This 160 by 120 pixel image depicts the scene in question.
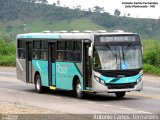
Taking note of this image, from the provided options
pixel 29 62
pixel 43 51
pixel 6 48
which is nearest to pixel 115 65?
pixel 43 51

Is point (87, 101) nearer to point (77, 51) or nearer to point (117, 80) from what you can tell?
point (117, 80)

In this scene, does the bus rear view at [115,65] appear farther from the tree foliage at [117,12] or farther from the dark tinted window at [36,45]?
the tree foliage at [117,12]

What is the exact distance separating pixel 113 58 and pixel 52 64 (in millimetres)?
4134

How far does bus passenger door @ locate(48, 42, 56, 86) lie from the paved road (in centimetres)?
63

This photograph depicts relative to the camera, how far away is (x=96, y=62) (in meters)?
23.8

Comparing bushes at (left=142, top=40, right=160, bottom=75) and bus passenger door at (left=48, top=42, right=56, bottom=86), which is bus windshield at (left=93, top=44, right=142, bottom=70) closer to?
bus passenger door at (left=48, top=42, right=56, bottom=86)

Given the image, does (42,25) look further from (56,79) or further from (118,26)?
(56,79)

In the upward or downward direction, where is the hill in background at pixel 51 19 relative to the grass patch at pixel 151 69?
downward

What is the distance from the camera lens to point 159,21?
329ft

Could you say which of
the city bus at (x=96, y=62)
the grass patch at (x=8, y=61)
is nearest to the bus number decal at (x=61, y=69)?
the city bus at (x=96, y=62)

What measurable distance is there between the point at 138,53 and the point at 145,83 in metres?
8.96

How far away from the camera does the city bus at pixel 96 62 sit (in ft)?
77.8

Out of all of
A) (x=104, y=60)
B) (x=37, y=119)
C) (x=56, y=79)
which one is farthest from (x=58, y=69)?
(x=37, y=119)

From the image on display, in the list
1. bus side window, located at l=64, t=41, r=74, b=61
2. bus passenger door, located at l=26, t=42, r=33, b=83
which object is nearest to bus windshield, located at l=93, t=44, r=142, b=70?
bus side window, located at l=64, t=41, r=74, b=61
